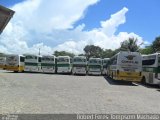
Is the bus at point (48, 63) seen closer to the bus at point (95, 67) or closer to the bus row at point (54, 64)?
the bus row at point (54, 64)

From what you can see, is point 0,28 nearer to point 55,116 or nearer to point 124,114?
point 55,116

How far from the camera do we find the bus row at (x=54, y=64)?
49000 millimetres

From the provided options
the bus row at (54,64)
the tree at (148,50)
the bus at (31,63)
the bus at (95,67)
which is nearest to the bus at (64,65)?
the bus row at (54,64)

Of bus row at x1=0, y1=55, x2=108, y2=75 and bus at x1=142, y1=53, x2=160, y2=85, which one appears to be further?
bus row at x1=0, y1=55, x2=108, y2=75

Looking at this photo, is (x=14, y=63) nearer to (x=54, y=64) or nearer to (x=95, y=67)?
(x=54, y=64)

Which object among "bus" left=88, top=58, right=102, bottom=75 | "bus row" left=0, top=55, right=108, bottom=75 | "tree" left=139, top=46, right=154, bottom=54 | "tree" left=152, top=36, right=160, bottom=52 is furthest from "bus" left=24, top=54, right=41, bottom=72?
"tree" left=139, top=46, right=154, bottom=54

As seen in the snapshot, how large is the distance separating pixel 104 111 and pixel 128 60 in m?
18.8

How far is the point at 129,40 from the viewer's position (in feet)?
280

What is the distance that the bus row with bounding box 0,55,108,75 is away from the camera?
49.0 m

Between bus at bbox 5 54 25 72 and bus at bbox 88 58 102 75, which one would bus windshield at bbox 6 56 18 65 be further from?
bus at bbox 88 58 102 75

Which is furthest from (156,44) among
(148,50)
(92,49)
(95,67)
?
(92,49)

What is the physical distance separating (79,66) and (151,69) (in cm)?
1896

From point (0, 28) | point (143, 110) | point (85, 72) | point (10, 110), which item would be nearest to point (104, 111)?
point (143, 110)

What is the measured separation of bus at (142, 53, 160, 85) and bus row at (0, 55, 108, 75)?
15.4 metres
